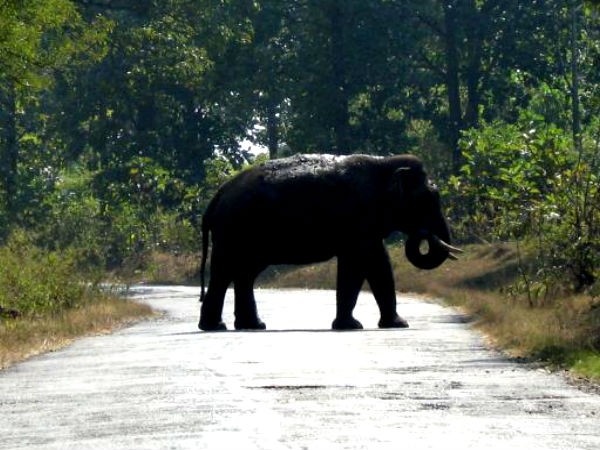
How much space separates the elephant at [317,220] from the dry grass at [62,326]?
210cm

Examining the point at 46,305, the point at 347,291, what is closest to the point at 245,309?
the point at 347,291

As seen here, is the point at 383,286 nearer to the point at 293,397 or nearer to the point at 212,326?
the point at 212,326

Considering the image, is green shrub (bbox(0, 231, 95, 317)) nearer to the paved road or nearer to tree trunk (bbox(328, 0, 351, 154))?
the paved road

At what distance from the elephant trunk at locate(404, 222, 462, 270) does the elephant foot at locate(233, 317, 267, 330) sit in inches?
100

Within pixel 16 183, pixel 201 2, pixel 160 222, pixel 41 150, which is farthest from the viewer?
pixel 41 150

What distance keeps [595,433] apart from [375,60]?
50.8 metres

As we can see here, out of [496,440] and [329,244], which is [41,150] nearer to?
[329,244]

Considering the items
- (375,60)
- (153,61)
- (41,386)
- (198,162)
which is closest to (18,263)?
(41,386)

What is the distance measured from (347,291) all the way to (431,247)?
254 centimetres

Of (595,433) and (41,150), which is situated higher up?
(41,150)

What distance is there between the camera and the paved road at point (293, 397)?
11.5m

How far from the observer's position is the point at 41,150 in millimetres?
80562

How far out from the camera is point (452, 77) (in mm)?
63969

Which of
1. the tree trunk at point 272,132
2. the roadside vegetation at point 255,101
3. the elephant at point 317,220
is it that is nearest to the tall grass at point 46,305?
the elephant at point 317,220
